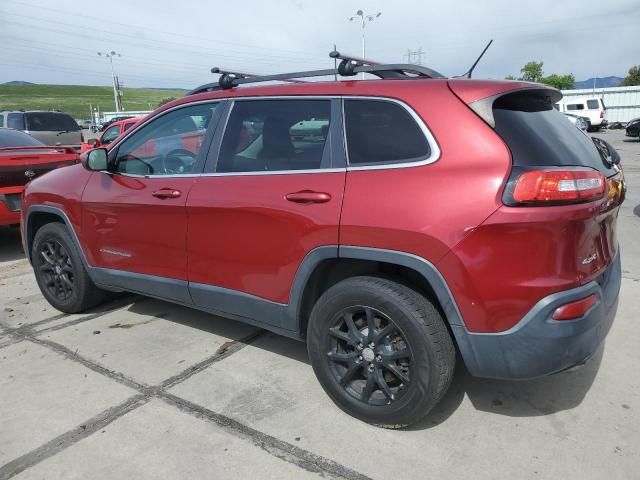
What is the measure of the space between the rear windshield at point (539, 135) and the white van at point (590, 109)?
105 ft

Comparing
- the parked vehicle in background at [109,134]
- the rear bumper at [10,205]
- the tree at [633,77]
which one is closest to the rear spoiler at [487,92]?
the rear bumper at [10,205]

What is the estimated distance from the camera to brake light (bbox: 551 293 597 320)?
2260mm

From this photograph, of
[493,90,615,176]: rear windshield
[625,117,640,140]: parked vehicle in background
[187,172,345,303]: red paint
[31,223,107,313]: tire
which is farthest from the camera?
[625,117,640,140]: parked vehicle in background

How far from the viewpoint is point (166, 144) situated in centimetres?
375

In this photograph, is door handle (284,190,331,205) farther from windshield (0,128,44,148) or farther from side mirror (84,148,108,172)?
windshield (0,128,44,148)

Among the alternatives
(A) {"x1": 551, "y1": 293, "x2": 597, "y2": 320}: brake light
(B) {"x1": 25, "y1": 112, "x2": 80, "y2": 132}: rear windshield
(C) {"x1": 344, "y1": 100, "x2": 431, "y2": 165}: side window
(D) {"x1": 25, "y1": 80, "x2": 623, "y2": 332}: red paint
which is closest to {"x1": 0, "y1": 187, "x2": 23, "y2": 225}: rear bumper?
(D) {"x1": 25, "y1": 80, "x2": 623, "y2": 332}: red paint

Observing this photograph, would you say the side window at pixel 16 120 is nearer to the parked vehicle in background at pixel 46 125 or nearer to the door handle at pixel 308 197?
the parked vehicle in background at pixel 46 125

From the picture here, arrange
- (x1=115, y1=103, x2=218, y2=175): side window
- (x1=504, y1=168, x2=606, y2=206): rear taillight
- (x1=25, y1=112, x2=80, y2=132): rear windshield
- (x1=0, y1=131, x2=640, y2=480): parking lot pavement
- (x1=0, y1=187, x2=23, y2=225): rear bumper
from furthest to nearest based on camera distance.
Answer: (x1=25, y1=112, x2=80, y2=132): rear windshield, (x1=0, y1=187, x2=23, y2=225): rear bumper, (x1=115, y1=103, x2=218, y2=175): side window, (x1=0, y1=131, x2=640, y2=480): parking lot pavement, (x1=504, y1=168, x2=606, y2=206): rear taillight

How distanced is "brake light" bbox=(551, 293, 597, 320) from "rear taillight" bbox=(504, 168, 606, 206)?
1.46ft

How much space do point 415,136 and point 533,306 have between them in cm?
95

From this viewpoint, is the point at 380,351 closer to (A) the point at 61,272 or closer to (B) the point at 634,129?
(A) the point at 61,272

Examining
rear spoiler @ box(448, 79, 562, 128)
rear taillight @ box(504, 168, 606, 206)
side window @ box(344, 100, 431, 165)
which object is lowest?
rear taillight @ box(504, 168, 606, 206)

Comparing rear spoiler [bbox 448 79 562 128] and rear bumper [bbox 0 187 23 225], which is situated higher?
rear spoiler [bbox 448 79 562 128]

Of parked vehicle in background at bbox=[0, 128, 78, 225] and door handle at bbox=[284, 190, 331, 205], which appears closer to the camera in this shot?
door handle at bbox=[284, 190, 331, 205]
